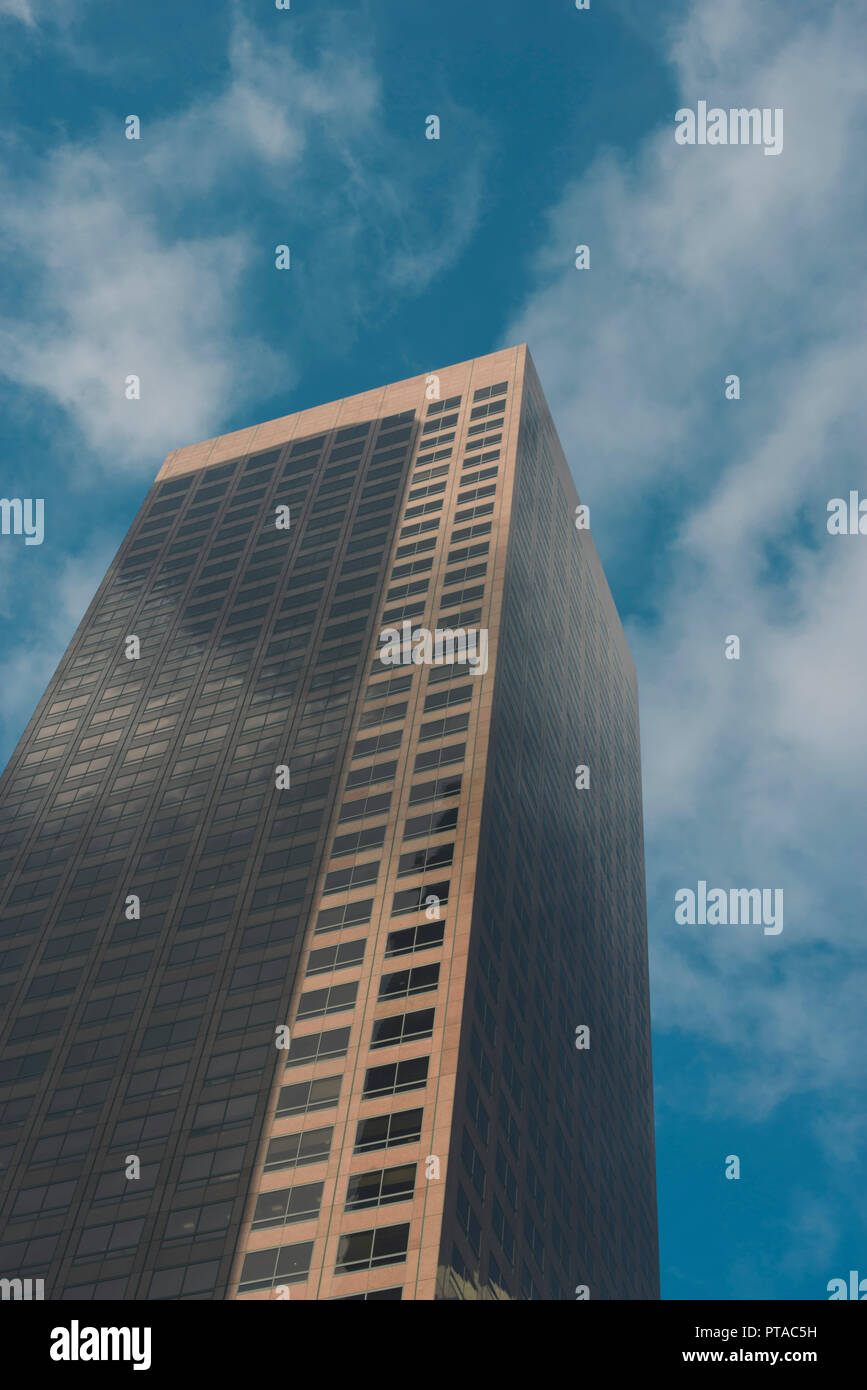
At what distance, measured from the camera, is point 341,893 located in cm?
9206

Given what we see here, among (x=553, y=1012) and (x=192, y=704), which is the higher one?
(x=192, y=704)

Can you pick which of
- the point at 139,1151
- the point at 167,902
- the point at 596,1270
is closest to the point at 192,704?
the point at 167,902

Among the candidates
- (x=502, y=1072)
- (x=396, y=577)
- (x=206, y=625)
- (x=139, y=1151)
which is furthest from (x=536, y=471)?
(x=139, y=1151)

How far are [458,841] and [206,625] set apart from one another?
4655 cm

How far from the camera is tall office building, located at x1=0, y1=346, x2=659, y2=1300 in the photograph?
75688 millimetres

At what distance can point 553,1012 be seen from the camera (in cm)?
9975

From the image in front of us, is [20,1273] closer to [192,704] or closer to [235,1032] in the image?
[235,1032]

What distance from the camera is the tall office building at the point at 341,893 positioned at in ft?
248
